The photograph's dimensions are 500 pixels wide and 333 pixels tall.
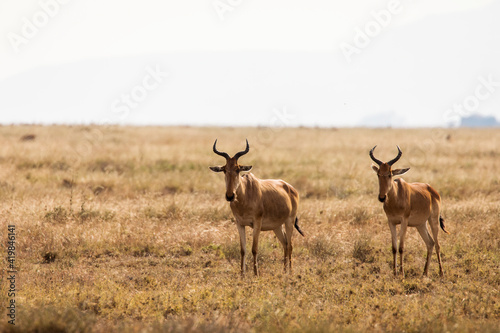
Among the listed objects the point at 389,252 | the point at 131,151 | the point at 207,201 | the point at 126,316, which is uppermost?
the point at 131,151

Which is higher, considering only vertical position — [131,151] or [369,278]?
→ [131,151]

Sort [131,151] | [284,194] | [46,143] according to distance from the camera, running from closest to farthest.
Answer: [284,194], [131,151], [46,143]

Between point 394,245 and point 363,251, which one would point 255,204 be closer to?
point 394,245

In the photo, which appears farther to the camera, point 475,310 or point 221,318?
point 475,310

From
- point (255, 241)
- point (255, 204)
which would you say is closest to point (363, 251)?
point (255, 241)

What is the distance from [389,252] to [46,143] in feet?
76.6

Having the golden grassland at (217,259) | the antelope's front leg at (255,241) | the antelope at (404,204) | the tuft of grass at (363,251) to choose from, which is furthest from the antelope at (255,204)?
the antelope at (404,204)

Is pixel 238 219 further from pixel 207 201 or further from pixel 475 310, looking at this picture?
pixel 207 201

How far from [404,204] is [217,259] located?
167 inches

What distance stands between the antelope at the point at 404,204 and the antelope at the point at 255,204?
2.03 meters

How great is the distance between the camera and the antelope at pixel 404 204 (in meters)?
10.4

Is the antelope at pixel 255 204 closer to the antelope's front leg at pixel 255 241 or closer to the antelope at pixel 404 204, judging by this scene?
the antelope's front leg at pixel 255 241

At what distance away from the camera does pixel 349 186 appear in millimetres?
19547

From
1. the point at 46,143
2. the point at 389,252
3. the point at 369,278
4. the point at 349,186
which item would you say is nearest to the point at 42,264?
the point at 369,278
